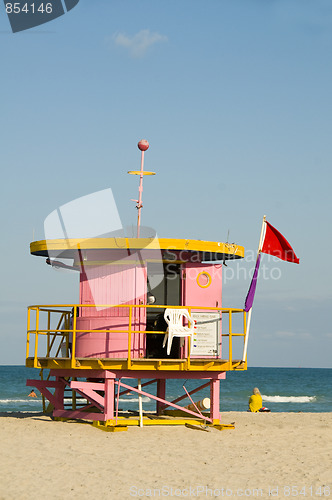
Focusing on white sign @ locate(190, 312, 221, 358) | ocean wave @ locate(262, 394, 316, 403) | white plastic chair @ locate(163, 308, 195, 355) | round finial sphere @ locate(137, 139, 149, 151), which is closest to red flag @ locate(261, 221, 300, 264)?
white sign @ locate(190, 312, 221, 358)

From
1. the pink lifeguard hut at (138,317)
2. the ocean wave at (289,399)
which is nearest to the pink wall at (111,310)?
the pink lifeguard hut at (138,317)

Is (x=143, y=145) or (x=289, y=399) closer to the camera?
(x=143, y=145)

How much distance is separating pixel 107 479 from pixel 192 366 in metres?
5.42

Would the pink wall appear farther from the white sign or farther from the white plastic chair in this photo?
the white sign

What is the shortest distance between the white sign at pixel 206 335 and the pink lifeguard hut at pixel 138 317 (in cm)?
2

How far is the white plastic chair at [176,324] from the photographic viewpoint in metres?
17.5

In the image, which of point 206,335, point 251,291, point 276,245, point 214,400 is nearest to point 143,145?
point 276,245

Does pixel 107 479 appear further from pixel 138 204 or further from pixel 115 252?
pixel 138 204

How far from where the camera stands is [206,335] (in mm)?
18438

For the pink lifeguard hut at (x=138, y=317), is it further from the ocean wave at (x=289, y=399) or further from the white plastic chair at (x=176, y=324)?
the ocean wave at (x=289, y=399)

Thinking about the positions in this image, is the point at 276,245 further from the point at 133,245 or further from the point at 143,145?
the point at 143,145

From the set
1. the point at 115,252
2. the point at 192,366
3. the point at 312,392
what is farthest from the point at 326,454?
the point at 312,392

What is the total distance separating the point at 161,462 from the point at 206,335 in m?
4.74

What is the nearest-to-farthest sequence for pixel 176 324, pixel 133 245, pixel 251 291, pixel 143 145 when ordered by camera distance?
pixel 176 324, pixel 133 245, pixel 251 291, pixel 143 145
